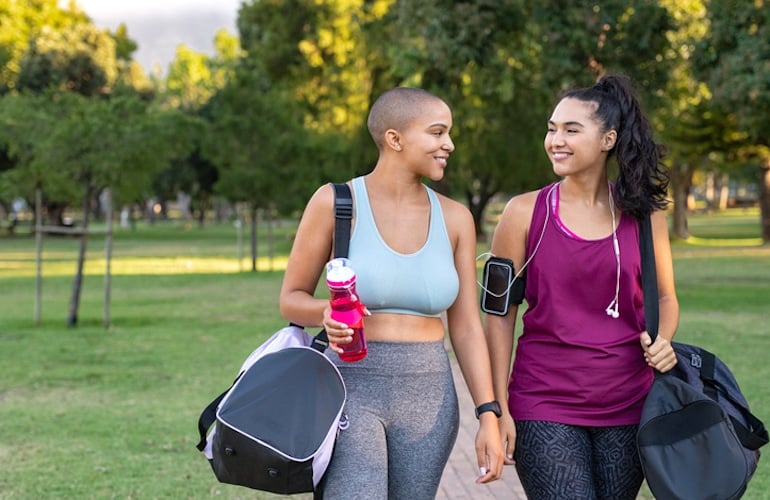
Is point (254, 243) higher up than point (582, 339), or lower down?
lower down

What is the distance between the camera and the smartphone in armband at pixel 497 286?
3729mm

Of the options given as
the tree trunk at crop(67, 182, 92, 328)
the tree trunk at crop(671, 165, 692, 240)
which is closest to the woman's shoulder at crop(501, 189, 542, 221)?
the tree trunk at crop(67, 182, 92, 328)

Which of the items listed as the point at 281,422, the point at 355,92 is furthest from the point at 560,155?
the point at 355,92

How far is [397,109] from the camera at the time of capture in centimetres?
357

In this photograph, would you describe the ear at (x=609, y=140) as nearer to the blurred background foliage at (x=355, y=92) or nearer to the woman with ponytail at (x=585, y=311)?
the woman with ponytail at (x=585, y=311)

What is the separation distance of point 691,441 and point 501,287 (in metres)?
0.74

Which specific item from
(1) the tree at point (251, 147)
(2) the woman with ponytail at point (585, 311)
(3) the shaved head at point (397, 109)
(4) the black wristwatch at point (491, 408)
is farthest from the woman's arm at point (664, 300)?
(1) the tree at point (251, 147)

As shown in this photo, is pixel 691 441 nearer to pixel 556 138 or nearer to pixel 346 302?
pixel 556 138

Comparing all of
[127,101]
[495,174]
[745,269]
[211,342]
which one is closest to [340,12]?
[495,174]

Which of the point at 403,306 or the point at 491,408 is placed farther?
the point at 491,408

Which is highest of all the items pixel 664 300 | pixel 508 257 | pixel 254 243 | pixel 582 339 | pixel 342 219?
pixel 342 219

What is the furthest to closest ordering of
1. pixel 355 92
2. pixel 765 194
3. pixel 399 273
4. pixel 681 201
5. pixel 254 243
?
pixel 681 201 → pixel 765 194 → pixel 355 92 → pixel 254 243 → pixel 399 273

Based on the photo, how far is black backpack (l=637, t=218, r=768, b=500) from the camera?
133 inches

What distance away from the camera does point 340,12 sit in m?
35.3
